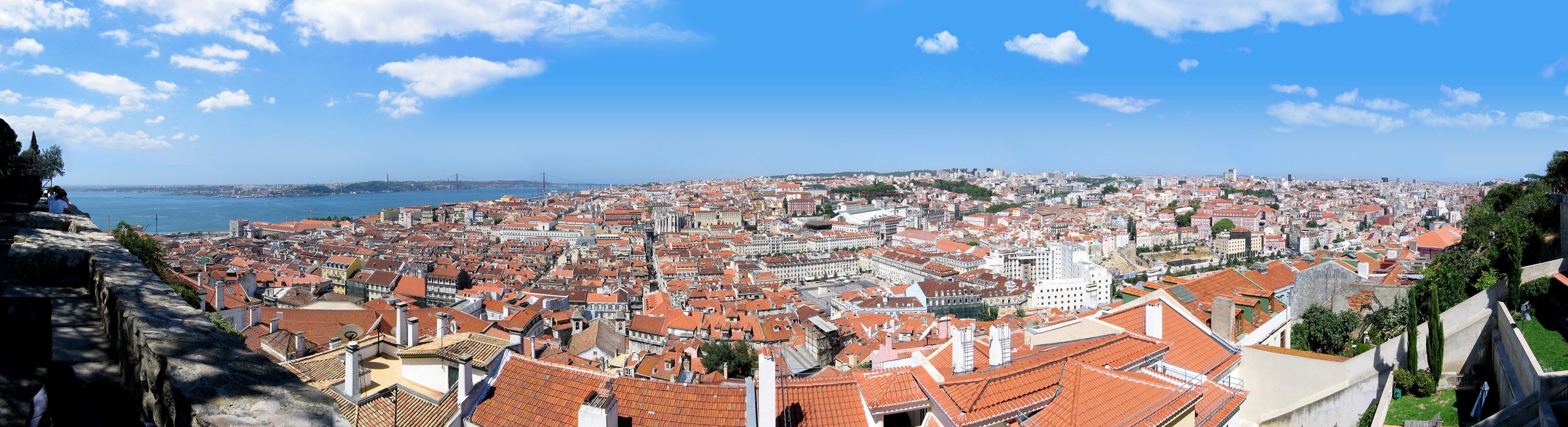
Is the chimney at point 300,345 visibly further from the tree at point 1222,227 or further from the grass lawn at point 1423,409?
the tree at point 1222,227

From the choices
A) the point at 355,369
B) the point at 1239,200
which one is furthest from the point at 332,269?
the point at 1239,200

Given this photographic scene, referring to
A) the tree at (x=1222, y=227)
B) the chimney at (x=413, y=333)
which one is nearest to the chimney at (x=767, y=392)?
the chimney at (x=413, y=333)

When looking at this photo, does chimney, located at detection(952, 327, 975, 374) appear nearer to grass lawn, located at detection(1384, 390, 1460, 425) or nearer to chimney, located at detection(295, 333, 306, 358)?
grass lawn, located at detection(1384, 390, 1460, 425)

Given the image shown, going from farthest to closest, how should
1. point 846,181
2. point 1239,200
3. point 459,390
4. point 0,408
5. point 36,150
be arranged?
point 846,181 < point 1239,200 < point 36,150 < point 459,390 < point 0,408

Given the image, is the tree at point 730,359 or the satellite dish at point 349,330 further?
the tree at point 730,359

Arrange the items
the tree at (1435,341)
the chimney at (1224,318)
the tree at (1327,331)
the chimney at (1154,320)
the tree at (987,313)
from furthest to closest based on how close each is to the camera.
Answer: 1. the tree at (987,313)
2. the tree at (1327,331)
3. the chimney at (1224,318)
4. the tree at (1435,341)
5. the chimney at (1154,320)

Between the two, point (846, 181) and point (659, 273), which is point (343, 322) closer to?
point (659, 273)

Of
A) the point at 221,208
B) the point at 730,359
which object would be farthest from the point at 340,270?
the point at 221,208
